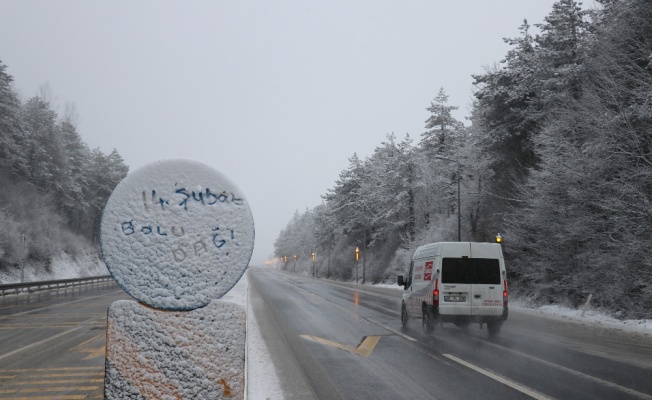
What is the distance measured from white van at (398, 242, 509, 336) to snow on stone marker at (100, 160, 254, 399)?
466 inches

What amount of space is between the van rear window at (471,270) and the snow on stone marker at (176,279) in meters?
11.9

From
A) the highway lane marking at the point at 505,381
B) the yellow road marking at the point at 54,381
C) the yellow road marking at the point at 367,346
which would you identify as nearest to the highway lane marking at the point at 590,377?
the highway lane marking at the point at 505,381

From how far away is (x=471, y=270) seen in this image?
13688 millimetres

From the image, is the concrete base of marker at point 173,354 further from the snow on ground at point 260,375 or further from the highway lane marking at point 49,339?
the highway lane marking at point 49,339

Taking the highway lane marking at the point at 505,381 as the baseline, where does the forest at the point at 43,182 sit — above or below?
above

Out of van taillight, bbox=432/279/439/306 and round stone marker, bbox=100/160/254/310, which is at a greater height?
round stone marker, bbox=100/160/254/310

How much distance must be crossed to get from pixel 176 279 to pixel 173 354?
341 mm

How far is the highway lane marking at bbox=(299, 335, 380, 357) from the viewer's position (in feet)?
34.9

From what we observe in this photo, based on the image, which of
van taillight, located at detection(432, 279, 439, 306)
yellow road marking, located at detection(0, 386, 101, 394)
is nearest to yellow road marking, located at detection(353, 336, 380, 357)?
van taillight, located at detection(432, 279, 439, 306)

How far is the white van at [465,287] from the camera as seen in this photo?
1344 centimetres

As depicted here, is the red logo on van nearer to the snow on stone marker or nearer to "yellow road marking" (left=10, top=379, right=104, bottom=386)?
"yellow road marking" (left=10, top=379, right=104, bottom=386)

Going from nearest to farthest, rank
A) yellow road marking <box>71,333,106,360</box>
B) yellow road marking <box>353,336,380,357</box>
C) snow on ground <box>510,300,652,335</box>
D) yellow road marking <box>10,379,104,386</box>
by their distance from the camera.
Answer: yellow road marking <box>10,379,104,386</box> < yellow road marking <box>71,333,106,360</box> < yellow road marking <box>353,336,380,357</box> < snow on ground <box>510,300,652,335</box>

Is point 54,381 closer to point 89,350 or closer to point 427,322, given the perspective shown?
point 89,350

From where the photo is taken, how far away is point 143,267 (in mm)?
2346
